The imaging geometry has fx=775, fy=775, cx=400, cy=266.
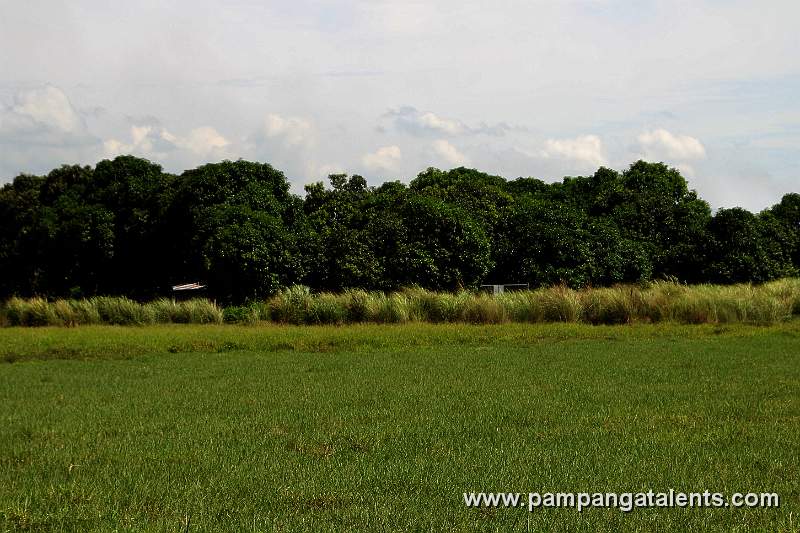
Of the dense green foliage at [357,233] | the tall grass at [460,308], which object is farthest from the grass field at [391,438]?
the dense green foliage at [357,233]

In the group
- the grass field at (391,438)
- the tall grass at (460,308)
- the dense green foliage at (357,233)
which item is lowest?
the grass field at (391,438)

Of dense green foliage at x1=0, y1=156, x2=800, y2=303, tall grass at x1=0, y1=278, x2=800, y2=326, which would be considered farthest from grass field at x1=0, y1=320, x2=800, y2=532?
dense green foliage at x1=0, y1=156, x2=800, y2=303

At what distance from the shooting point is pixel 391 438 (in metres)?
7.40

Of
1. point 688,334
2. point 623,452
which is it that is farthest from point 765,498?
point 688,334

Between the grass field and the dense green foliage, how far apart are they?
12205 mm

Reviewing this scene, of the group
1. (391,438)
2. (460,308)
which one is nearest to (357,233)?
(460,308)

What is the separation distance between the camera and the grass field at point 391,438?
5.23 metres

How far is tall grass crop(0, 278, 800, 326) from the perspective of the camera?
21312 millimetres

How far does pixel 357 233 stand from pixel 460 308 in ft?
21.4

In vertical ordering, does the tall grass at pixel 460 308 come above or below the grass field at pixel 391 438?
above

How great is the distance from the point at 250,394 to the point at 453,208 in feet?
61.2

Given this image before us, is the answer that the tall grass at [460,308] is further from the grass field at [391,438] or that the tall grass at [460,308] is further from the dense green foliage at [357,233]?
the grass field at [391,438]

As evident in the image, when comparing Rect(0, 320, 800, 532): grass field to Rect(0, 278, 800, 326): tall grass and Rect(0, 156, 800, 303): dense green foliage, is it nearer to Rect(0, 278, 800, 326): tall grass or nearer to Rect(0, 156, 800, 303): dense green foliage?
Rect(0, 278, 800, 326): tall grass

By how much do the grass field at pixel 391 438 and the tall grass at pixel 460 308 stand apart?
21.1 ft
